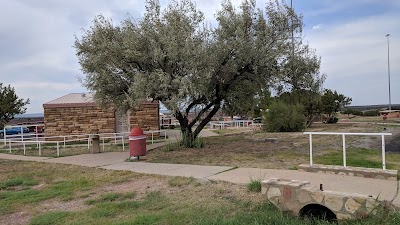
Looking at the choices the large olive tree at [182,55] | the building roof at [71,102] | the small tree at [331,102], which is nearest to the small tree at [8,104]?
the building roof at [71,102]

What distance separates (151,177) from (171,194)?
197 centimetres

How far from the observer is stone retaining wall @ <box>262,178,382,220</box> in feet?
17.8

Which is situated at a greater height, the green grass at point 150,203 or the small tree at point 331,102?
the small tree at point 331,102

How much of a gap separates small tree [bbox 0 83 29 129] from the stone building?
30.1 ft

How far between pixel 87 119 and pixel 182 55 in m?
12.5

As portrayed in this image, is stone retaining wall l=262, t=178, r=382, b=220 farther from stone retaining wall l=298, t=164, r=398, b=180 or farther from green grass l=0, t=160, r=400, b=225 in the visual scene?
stone retaining wall l=298, t=164, r=398, b=180

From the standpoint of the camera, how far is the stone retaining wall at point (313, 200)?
17.8ft

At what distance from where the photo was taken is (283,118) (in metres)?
27.5

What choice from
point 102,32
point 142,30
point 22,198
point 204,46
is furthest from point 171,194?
point 102,32

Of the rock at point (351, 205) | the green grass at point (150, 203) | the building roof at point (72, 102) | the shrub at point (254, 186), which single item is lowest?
the green grass at point (150, 203)

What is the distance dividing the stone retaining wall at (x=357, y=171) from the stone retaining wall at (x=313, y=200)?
2.53 meters

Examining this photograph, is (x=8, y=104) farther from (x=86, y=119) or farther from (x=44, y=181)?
(x=44, y=181)

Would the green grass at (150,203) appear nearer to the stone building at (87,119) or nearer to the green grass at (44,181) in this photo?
the green grass at (44,181)

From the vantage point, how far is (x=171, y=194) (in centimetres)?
789
